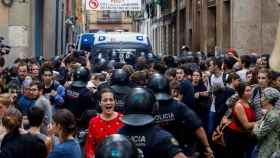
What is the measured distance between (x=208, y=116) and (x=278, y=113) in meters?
4.20

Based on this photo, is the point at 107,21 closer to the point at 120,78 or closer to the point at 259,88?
the point at 259,88

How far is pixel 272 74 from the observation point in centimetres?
1089

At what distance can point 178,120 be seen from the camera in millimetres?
8453

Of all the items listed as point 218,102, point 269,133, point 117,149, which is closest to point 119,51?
point 218,102

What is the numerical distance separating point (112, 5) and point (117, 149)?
3474cm

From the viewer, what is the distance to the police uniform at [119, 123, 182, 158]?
19.5 ft

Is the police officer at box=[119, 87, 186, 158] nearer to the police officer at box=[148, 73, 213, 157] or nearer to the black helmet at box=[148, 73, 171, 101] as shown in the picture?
the police officer at box=[148, 73, 213, 157]

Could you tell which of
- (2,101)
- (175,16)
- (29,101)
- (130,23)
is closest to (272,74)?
(29,101)

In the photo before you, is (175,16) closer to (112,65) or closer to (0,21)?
(0,21)

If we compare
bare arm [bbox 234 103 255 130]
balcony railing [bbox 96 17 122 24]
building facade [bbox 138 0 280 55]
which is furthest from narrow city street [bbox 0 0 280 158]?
balcony railing [bbox 96 17 122 24]

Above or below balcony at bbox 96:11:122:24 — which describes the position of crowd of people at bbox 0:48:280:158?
below

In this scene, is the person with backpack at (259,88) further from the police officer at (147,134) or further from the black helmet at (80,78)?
the police officer at (147,134)

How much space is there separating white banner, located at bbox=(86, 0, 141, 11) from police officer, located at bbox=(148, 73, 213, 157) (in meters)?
29.5

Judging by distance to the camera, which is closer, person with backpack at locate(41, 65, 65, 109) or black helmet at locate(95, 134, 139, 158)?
black helmet at locate(95, 134, 139, 158)
